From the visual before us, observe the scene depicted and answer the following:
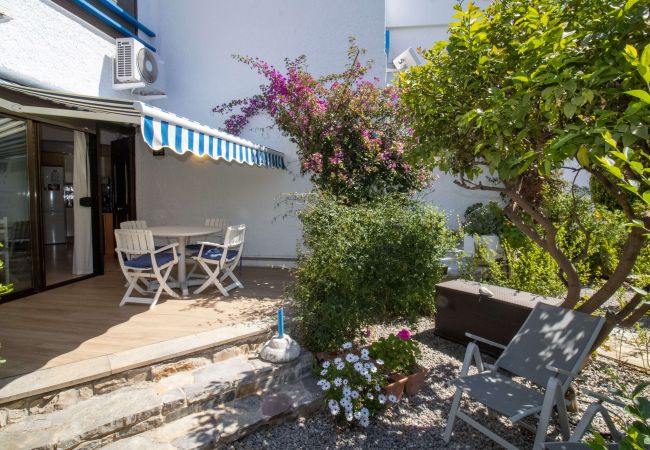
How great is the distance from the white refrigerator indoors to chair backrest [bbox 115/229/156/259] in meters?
10.2

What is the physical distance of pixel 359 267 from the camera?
5.77m

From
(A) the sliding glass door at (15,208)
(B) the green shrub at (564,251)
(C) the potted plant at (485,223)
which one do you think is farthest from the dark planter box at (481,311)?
(A) the sliding glass door at (15,208)

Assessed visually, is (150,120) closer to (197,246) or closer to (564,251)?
(197,246)

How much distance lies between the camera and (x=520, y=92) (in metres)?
3.45

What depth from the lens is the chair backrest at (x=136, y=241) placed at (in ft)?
23.7

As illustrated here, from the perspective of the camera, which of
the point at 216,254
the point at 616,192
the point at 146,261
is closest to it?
the point at 616,192

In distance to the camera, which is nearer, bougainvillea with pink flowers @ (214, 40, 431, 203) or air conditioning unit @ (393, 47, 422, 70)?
bougainvillea with pink flowers @ (214, 40, 431, 203)

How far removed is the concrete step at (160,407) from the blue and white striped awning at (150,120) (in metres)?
3.26

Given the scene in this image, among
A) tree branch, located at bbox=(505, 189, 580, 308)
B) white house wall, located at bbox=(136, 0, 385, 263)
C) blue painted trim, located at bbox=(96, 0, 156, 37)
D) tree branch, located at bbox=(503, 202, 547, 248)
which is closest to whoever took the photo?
tree branch, located at bbox=(505, 189, 580, 308)

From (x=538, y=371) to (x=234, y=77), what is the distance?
11147mm

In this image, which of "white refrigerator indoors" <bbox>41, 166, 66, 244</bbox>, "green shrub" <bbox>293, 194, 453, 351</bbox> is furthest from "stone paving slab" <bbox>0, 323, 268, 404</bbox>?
"white refrigerator indoors" <bbox>41, 166, 66, 244</bbox>

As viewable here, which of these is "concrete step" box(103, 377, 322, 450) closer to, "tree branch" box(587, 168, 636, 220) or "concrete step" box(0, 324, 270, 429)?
"concrete step" box(0, 324, 270, 429)

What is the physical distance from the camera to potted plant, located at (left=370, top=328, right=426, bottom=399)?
5.36m

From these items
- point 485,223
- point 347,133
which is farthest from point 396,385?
point 485,223
